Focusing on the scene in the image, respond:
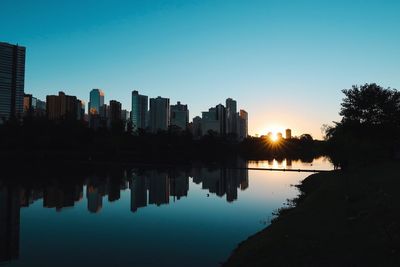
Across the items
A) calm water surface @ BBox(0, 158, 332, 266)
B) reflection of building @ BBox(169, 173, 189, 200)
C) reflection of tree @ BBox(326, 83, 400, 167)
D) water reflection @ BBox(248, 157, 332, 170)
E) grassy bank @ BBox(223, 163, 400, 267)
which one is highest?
reflection of tree @ BBox(326, 83, 400, 167)

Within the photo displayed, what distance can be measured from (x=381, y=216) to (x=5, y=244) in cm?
2684

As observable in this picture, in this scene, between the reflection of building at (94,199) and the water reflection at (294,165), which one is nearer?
the reflection of building at (94,199)

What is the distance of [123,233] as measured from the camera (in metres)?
29.8

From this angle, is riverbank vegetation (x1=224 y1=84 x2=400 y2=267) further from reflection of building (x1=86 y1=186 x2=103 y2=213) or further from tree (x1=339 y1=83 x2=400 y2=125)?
tree (x1=339 y1=83 x2=400 y2=125)

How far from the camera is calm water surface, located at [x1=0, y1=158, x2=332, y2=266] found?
23.4m

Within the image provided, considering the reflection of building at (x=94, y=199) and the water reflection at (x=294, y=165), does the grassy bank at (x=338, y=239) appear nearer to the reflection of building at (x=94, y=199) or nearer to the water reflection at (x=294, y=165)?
the reflection of building at (x=94, y=199)

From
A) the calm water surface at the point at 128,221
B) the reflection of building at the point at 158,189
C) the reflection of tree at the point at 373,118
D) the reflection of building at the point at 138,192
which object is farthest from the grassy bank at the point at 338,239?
the reflection of tree at the point at 373,118

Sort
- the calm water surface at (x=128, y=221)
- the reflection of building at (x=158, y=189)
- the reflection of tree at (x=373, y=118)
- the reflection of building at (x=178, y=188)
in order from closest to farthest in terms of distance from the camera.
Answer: the calm water surface at (x=128, y=221), the reflection of building at (x=158, y=189), the reflection of building at (x=178, y=188), the reflection of tree at (x=373, y=118)

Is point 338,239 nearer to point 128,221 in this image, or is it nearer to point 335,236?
point 335,236

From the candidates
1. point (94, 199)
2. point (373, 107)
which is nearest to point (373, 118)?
point (373, 107)

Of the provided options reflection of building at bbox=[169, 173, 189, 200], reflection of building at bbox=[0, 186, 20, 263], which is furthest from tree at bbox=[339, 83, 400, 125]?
reflection of building at bbox=[0, 186, 20, 263]

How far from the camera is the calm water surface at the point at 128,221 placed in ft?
76.7

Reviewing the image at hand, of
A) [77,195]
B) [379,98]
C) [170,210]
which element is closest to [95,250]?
[170,210]

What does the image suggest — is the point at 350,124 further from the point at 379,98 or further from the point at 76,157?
the point at 76,157
